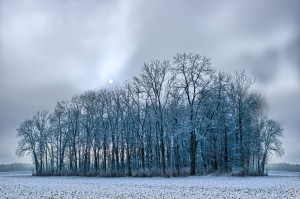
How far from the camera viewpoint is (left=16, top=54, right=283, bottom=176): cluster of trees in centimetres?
A: 5888

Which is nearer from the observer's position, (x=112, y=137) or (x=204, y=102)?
(x=204, y=102)

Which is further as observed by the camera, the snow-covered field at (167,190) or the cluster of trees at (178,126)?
the cluster of trees at (178,126)

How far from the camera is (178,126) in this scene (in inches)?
2363

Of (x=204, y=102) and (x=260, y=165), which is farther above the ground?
(x=204, y=102)

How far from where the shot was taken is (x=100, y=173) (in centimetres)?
6669

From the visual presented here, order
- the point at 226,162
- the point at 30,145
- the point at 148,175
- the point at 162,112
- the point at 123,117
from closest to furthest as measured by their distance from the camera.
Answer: the point at 148,175 → the point at 226,162 → the point at 162,112 → the point at 123,117 → the point at 30,145

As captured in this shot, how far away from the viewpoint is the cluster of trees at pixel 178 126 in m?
58.9

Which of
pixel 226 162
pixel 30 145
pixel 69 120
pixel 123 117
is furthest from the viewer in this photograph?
pixel 30 145

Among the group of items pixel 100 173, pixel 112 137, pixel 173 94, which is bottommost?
pixel 100 173

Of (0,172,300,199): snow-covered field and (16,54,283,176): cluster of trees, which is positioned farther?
(16,54,283,176): cluster of trees

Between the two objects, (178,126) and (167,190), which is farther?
(178,126)

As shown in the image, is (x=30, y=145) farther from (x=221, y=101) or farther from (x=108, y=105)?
(x=221, y=101)

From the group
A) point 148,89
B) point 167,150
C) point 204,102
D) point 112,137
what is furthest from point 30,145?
point 204,102

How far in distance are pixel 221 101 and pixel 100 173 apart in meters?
24.5
